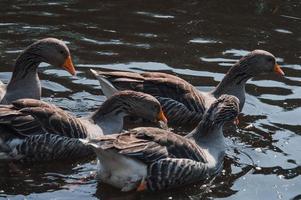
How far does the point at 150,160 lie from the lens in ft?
33.0

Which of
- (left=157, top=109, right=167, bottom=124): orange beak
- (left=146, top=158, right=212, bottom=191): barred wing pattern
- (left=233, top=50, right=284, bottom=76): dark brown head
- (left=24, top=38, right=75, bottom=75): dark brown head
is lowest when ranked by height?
(left=146, top=158, right=212, bottom=191): barred wing pattern

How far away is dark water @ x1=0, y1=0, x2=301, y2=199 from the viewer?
1028 centimetres

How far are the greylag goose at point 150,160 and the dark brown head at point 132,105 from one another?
93cm

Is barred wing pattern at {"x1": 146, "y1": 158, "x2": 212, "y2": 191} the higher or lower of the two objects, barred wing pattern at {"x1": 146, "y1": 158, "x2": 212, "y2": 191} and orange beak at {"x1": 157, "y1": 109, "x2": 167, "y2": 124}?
the lower

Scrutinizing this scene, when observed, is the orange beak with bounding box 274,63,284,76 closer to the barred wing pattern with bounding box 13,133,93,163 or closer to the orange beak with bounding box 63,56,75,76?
the orange beak with bounding box 63,56,75,76

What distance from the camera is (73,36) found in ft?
51.8

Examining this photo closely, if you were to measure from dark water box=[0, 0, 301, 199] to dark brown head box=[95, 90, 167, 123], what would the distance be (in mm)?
985

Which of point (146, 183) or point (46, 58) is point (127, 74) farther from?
point (146, 183)

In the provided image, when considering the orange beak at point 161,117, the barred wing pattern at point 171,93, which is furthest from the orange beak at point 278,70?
the orange beak at point 161,117

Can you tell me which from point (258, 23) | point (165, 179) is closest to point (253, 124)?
point (165, 179)

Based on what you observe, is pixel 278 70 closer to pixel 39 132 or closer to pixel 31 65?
pixel 31 65

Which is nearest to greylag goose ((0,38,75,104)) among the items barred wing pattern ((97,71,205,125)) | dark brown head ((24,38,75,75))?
dark brown head ((24,38,75,75))

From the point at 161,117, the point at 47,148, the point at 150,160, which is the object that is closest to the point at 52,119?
the point at 47,148

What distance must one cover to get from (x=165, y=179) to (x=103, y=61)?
15.9 ft
